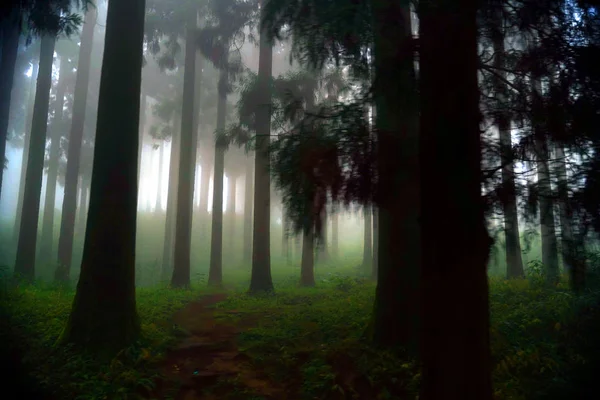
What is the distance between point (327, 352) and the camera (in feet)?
21.6

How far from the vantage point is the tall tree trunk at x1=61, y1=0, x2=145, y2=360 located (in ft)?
21.6

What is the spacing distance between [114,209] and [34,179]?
10.5m

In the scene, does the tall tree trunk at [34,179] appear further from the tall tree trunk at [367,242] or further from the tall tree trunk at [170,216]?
the tall tree trunk at [367,242]

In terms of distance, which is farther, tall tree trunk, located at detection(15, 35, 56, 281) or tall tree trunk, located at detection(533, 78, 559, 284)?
tall tree trunk, located at detection(15, 35, 56, 281)

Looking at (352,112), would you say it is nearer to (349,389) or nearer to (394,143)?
(394,143)

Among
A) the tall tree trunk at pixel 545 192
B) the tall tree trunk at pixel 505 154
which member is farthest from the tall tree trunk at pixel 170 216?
the tall tree trunk at pixel 545 192

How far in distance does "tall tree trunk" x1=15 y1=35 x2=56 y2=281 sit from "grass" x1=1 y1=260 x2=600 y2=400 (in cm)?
548

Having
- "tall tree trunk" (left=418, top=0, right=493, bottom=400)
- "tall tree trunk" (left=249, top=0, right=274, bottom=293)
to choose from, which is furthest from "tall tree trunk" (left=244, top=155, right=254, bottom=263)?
"tall tree trunk" (left=418, top=0, right=493, bottom=400)

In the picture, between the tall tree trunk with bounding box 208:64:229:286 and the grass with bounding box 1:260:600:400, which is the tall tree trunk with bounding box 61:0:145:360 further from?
the tall tree trunk with bounding box 208:64:229:286

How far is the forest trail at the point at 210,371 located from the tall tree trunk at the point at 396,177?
219 centimetres

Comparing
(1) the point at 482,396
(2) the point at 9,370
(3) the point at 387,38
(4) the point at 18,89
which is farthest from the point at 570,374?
(4) the point at 18,89

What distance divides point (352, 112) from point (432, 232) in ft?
6.33

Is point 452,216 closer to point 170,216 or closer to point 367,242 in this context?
point 367,242

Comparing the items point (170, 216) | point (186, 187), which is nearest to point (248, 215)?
point (170, 216)
